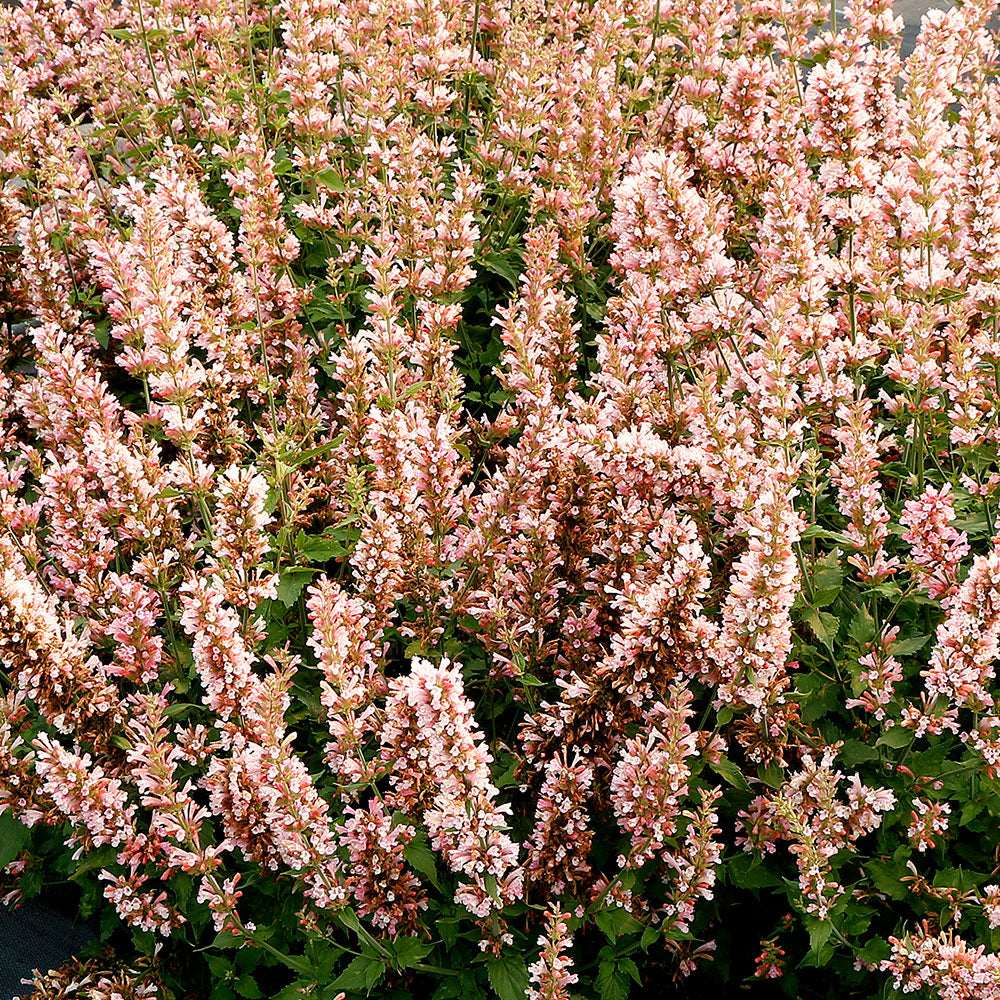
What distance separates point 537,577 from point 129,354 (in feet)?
4.06

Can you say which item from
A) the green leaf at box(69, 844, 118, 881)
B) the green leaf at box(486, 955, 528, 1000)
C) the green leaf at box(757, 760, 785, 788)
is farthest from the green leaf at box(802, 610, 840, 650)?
the green leaf at box(69, 844, 118, 881)

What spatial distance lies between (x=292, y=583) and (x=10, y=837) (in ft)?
3.20

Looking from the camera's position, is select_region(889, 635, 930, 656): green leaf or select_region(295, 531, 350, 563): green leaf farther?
select_region(295, 531, 350, 563): green leaf

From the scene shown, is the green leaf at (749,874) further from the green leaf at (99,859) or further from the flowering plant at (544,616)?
the green leaf at (99,859)

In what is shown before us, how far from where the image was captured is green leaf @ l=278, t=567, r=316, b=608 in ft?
9.13

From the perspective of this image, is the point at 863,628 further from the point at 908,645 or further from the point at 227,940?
the point at 227,940

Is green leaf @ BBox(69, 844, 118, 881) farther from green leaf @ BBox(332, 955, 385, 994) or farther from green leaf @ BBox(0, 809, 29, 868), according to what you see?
green leaf @ BBox(332, 955, 385, 994)

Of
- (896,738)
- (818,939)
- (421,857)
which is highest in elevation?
(896,738)

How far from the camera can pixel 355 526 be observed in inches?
124

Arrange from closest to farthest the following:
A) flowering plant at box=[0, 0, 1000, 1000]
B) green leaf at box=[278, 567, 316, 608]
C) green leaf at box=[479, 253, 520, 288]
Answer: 1. flowering plant at box=[0, 0, 1000, 1000]
2. green leaf at box=[278, 567, 316, 608]
3. green leaf at box=[479, 253, 520, 288]

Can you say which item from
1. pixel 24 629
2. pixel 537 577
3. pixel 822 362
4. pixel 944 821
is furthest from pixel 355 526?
pixel 944 821

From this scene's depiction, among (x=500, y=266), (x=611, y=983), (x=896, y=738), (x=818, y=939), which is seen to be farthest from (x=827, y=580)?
(x=500, y=266)

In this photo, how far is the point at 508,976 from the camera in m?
2.47

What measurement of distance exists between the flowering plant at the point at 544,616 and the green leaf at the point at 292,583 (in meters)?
0.01
